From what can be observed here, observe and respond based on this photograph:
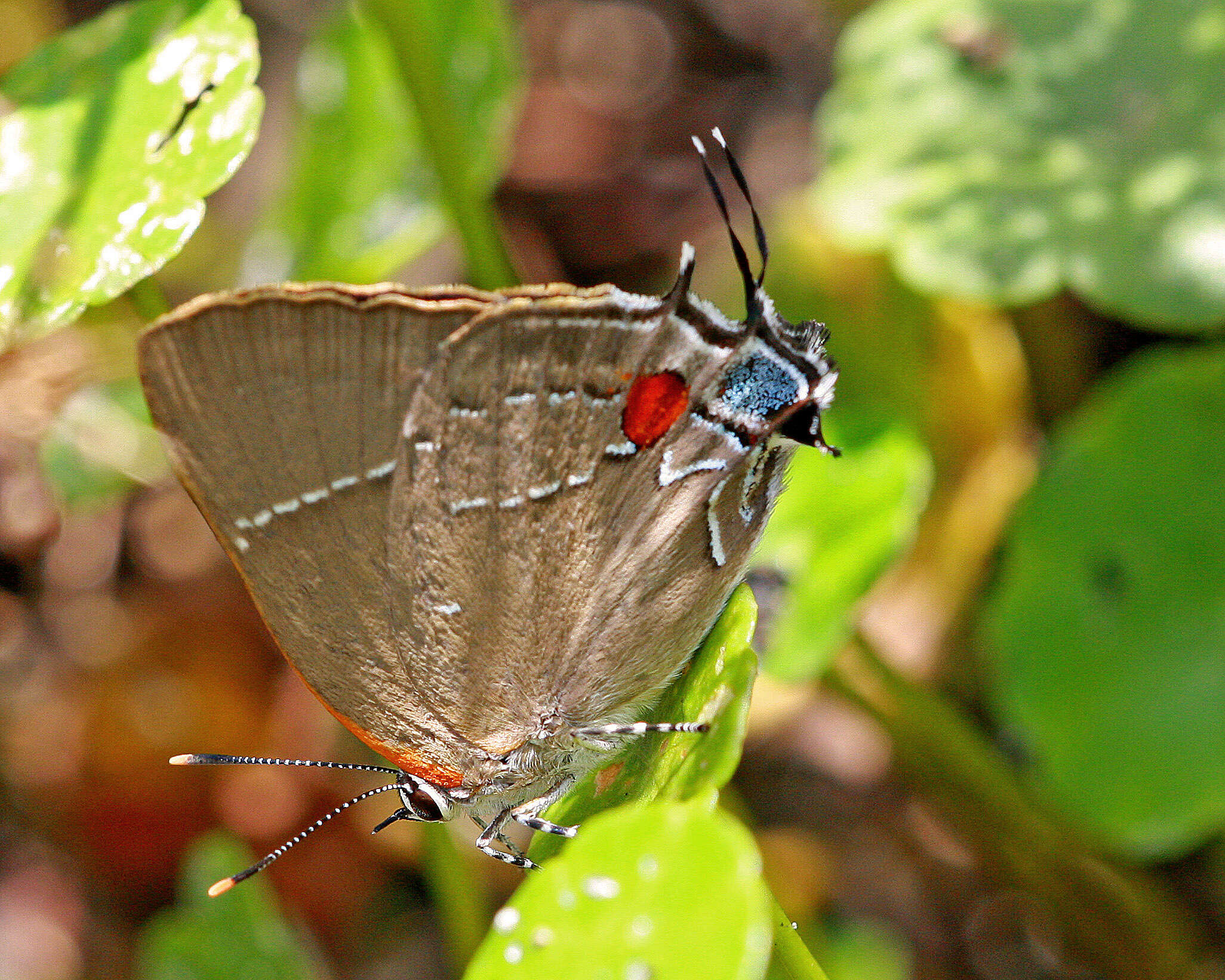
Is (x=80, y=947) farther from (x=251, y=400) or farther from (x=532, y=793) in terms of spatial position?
(x=251, y=400)

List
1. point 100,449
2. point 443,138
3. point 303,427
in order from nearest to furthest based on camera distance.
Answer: point 303,427
point 443,138
point 100,449

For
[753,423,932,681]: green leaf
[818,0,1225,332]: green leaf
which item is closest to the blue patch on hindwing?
[753,423,932,681]: green leaf

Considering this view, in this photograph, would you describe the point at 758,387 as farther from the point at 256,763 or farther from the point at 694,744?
the point at 256,763

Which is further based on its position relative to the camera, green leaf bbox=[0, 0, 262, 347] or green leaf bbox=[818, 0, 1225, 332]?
green leaf bbox=[818, 0, 1225, 332]

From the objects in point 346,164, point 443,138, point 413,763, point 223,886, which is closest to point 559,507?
point 413,763

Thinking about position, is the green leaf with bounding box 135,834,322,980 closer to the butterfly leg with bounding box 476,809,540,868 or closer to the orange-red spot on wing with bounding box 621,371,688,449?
the butterfly leg with bounding box 476,809,540,868

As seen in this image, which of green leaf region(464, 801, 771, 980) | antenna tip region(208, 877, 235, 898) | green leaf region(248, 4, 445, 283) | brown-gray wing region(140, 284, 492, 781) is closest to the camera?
green leaf region(464, 801, 771, 980)

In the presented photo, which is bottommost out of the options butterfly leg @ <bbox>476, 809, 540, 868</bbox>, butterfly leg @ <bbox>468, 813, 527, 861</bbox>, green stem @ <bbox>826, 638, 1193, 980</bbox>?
green stem @ <bbox>826, 638, 1193, 980</bbox>
